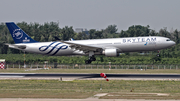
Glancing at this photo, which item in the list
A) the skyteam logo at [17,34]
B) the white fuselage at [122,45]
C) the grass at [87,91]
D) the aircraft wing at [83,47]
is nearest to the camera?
Answer: the grass at [87,91]

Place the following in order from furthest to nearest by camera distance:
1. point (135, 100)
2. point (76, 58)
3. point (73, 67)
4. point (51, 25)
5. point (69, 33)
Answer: point (51, 25)
point (69, 33)
point (76, 58)
point (73, 67)
point (135, 100)

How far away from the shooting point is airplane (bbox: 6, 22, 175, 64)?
45.5 metres

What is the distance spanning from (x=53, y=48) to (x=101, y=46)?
868cm

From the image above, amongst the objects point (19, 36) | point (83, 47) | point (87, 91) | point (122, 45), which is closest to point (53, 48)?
point (83, 47)

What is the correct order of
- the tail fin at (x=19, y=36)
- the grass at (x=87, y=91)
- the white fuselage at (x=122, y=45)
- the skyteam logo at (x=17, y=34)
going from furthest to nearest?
the skyteam logo at (x=17, y=34) → the tail fin at (x=19, y=36) → the white fuselage at (x=122, y=45) → the grass at (x=87, y=91)

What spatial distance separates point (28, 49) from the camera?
167 ft

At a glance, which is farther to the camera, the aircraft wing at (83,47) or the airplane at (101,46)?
the aircraft wing at (83,47)

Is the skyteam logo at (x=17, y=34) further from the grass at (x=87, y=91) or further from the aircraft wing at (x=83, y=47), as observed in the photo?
the grass at (x=87, y=91)

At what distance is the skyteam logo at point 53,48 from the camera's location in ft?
160

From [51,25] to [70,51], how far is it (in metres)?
110

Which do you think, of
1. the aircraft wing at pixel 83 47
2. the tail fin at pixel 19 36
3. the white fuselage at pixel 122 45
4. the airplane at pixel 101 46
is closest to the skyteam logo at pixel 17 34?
the tail fin at pixel 19 36

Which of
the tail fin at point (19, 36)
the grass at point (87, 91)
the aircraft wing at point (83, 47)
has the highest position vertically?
the tail fin at point (19, 36)

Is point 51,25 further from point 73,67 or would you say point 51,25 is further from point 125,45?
point 125,45

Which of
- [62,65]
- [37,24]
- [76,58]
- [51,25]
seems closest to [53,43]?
[62,65]
